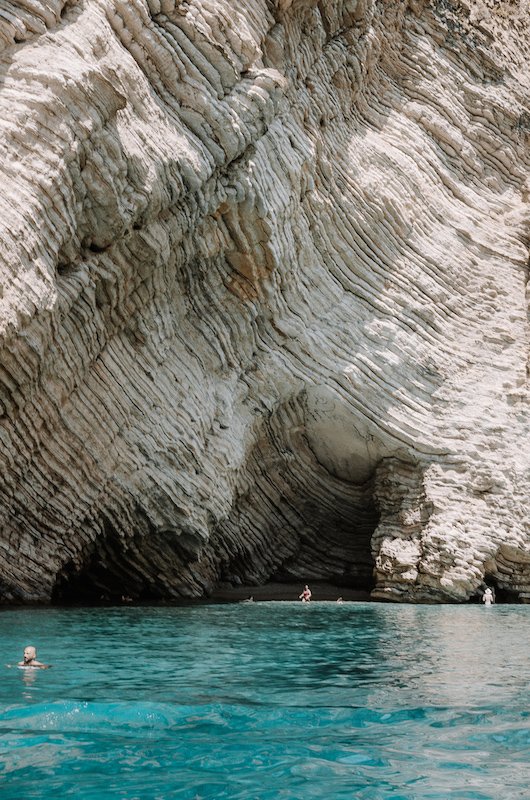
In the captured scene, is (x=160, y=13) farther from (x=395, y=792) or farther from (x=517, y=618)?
(x=395, y=792)

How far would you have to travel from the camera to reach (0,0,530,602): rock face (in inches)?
591

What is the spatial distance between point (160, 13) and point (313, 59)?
20.3ft

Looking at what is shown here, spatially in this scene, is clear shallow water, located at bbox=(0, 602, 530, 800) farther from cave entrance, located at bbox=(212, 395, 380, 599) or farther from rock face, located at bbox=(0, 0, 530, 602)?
cave entrance, located at bbox=(212, 395, 380, 599)

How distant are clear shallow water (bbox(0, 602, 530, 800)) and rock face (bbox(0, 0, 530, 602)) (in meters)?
4.84

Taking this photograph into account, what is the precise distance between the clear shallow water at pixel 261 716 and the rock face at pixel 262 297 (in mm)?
4843

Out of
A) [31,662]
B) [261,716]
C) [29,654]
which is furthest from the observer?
[31,662]

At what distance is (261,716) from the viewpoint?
7590 millimetres

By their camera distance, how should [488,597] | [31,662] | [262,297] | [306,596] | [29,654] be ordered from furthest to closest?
[306,596]
[488,597]
[262,297]
[31,662]
[29,654]

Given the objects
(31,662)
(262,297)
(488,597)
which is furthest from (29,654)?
(488,597)

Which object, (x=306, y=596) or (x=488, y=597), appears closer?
(x=488, y=597)

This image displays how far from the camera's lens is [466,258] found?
83.2 ft

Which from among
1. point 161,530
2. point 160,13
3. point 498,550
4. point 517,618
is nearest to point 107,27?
point 160,13

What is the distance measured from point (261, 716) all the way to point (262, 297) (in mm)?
13915

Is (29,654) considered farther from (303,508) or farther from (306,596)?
(303,508)
